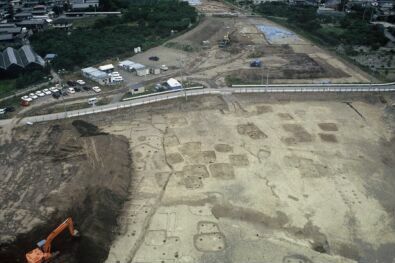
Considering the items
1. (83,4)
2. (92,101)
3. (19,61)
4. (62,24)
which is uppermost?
(83,4)

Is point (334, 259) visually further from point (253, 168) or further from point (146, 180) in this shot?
point (146, 180)

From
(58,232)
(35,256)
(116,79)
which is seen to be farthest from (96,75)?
(35,256)

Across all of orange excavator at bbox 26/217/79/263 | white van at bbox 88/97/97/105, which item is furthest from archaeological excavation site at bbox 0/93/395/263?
white van at bbox 88/97/97/105

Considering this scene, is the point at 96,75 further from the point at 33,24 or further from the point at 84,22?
the point at 84,22

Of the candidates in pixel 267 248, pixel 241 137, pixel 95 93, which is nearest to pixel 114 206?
pixel 267 248

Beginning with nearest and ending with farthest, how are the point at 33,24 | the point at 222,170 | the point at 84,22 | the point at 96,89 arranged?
1. the point at 222,170
2. the point at 96,89
3. the point at 33,24
4. the point at 84,22

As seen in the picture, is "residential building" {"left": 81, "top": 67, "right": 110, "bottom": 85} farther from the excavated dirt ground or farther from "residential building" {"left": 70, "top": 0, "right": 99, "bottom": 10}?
"residential building" {"left": 70, "top": 0, "right": 99, "bottom": 10}

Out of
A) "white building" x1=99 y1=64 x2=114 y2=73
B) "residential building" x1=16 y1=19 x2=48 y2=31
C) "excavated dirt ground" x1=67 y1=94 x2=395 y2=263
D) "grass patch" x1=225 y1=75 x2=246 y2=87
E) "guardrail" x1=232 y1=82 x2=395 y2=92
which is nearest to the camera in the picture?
"excavated dirt ground" x1=67 y1=94 x2=395 y2=263
